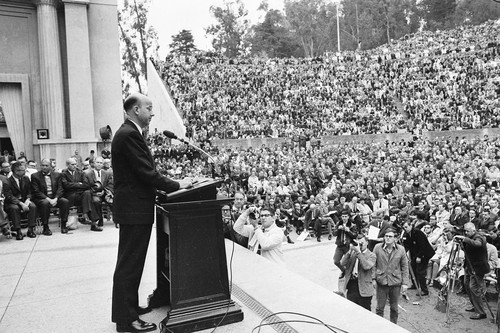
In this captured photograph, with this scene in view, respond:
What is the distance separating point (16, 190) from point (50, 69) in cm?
356

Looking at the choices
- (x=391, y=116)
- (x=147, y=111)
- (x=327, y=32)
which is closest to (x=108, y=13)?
(x=147, y=111)

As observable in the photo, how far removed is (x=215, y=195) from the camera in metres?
2.99

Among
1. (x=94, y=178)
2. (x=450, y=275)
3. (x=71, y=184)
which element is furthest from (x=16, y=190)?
(x=450, y=275)

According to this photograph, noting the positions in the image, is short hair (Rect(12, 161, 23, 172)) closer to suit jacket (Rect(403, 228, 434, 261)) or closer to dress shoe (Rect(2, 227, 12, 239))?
dress shoe (Rect(2, 227, 12, 239))

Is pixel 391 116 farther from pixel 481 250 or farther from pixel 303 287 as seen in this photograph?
pixel 303 287

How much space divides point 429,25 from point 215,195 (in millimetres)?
74157

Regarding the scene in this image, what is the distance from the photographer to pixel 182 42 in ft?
172

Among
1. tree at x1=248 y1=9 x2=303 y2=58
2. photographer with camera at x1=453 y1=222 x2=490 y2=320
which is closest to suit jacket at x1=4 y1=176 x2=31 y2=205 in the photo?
photographer with camera at x1=453 y1=222 x2=490 y2=320

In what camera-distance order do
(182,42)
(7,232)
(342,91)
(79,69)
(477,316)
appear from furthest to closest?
(182,42) < (342,91) < (79,69) < (477,316) < (7,232)

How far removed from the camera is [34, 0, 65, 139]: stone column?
8.98 meters

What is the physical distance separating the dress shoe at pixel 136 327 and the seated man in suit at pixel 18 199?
13.8 feet

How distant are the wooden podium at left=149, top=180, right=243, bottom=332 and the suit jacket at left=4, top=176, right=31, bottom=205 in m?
4.44

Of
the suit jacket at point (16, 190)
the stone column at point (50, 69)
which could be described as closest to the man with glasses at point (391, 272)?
the suit jacket at point (16, 190)

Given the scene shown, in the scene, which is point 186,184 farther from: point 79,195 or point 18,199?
point 79,195
